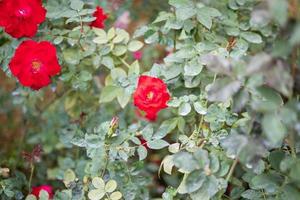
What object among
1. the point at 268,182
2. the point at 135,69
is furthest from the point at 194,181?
the point at 135,69

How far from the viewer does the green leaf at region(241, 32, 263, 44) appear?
5.54 feet

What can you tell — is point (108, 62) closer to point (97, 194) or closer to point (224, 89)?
point (97, 194)

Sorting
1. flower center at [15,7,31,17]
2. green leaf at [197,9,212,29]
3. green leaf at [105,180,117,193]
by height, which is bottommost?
green leaf at [105,180,117,193]

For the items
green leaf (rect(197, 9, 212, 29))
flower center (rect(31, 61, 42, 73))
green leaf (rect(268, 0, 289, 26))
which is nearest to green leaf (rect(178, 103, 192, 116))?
green leaf (rect(197, 9, 212, 29))

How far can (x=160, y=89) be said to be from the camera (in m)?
1.62

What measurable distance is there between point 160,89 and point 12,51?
1.83 ft

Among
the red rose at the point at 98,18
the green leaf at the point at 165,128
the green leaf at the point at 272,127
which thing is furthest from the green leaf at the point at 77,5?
the green leaf at the point at 272,127

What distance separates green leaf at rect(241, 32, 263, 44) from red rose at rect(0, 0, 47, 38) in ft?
2.22

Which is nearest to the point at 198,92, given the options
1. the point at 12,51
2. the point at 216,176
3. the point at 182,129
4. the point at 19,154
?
the point at 182,129

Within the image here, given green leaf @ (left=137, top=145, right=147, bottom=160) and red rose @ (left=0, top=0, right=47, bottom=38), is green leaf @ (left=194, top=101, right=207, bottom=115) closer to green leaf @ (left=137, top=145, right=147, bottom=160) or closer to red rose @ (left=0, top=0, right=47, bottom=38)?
green leaf @ (left=137, top=145, right=147, bottom=160)

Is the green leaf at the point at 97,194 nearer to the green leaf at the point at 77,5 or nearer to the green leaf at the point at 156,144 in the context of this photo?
the green leaf at the point at 156,144

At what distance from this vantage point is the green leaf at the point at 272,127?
3.31 feet

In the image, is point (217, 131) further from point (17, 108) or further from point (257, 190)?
point (17, 108)

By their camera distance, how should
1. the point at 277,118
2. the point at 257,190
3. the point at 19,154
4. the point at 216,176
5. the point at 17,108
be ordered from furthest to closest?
the point at 17,108, the point at 19,154, the point at 257,190, the point at 216,176, the point at 277,118
